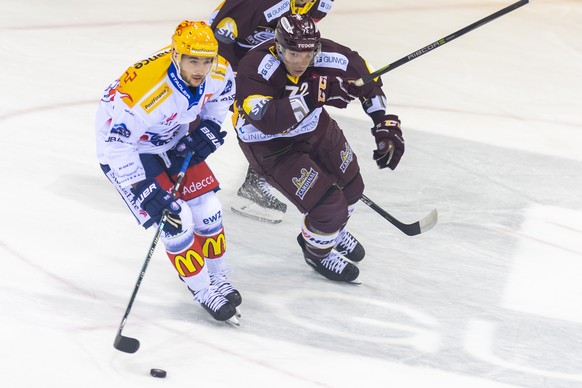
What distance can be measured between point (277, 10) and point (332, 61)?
59 centimetres

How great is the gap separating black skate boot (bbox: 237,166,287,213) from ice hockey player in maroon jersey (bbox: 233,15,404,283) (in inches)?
19.3

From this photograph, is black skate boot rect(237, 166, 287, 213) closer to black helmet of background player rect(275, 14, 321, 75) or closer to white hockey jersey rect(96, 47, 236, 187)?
black helmet of background player rect(275, 14, 321, 75)

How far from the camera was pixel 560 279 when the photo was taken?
16.7ft

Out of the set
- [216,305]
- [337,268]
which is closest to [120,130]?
[216,305]

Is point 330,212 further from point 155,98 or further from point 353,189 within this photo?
point 155,98

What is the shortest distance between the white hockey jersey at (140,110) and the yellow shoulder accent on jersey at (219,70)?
0.03m

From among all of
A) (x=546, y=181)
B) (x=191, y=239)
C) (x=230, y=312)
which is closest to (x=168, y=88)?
(x=191, y=239)

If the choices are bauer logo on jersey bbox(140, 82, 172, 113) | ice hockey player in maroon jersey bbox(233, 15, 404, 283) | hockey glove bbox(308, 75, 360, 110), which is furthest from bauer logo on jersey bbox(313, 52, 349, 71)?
bauer logo on jersey bbox(140, 82, 172, 113)

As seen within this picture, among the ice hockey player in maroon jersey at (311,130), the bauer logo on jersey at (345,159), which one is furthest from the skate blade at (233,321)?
the bauer logo on jersey at (345,159)

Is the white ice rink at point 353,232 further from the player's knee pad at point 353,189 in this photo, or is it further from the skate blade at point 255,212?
the player's knee pad at point 353,189

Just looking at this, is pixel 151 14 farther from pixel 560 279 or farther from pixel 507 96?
pixel 560 279

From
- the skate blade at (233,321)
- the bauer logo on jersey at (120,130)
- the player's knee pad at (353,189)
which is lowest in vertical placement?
the skate blade at (233,321)

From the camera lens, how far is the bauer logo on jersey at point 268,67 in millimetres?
4559

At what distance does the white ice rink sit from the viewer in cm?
414
